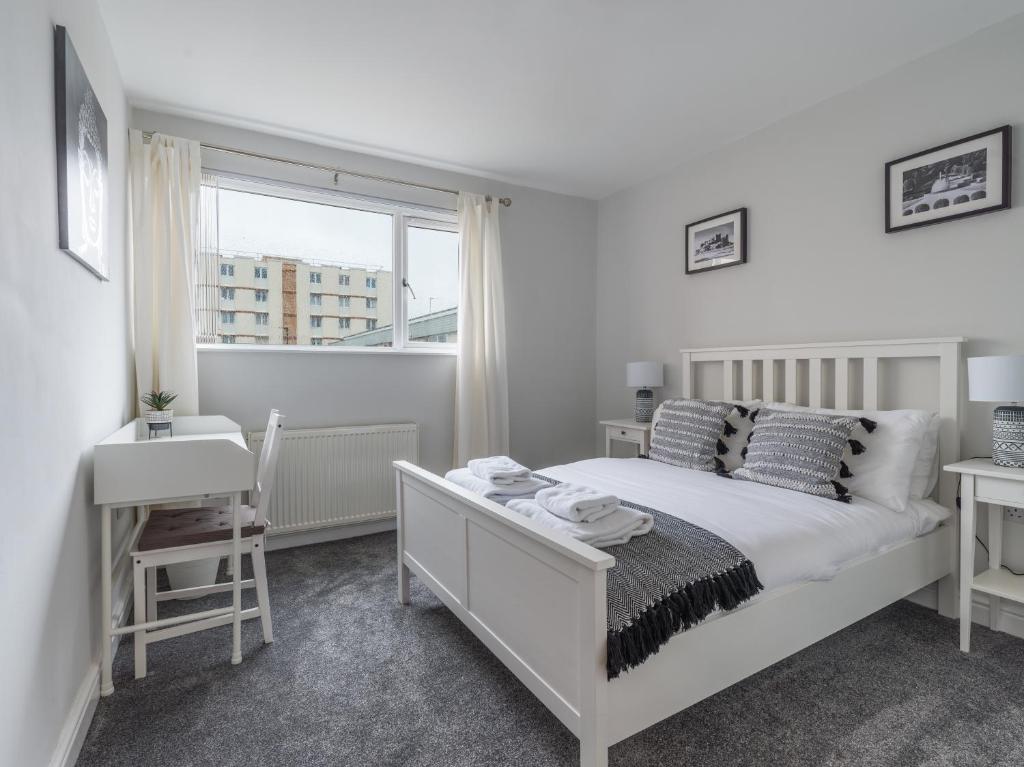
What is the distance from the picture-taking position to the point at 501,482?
210 cm

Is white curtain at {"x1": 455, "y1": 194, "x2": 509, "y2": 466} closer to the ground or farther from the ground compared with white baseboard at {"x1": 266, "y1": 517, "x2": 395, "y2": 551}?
farther from the ground

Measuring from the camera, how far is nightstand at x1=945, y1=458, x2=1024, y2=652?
1.91m

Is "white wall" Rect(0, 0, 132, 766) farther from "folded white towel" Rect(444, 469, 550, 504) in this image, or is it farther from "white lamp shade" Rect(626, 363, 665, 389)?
"white lamp shade" Rect(626, 363, 665, 389)

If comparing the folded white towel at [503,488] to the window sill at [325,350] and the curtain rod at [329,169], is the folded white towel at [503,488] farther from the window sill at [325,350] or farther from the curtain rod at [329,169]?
the curtain rod at [329,169]

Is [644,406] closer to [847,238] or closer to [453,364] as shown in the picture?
[453,364]

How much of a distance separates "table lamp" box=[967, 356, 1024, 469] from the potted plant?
3.41m

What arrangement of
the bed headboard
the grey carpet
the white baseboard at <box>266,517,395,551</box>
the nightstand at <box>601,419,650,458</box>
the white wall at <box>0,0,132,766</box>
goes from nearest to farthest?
1. the white wall at <box>0,0,132,766</box>
2. the grey carpet
3. the bed headboard
4. the white baseboard at <box>266,517,395,551</box>
5. the nightstand at <box>601,419,650,458</box>

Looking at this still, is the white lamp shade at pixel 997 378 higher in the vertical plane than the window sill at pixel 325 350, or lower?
lower

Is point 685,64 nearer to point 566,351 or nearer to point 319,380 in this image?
point 566,351

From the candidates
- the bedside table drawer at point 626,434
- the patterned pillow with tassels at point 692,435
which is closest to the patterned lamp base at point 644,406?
the bedside table drawer at point 626,434

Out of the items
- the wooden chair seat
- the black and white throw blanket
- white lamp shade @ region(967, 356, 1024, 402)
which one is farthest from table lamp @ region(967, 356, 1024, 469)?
the wooden chair seat

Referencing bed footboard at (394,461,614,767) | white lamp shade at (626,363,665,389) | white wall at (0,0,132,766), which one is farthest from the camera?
white lamp shade at (626,363,665,389)

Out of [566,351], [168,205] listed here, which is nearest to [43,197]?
[168,205]

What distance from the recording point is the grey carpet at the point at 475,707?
1511 mm
